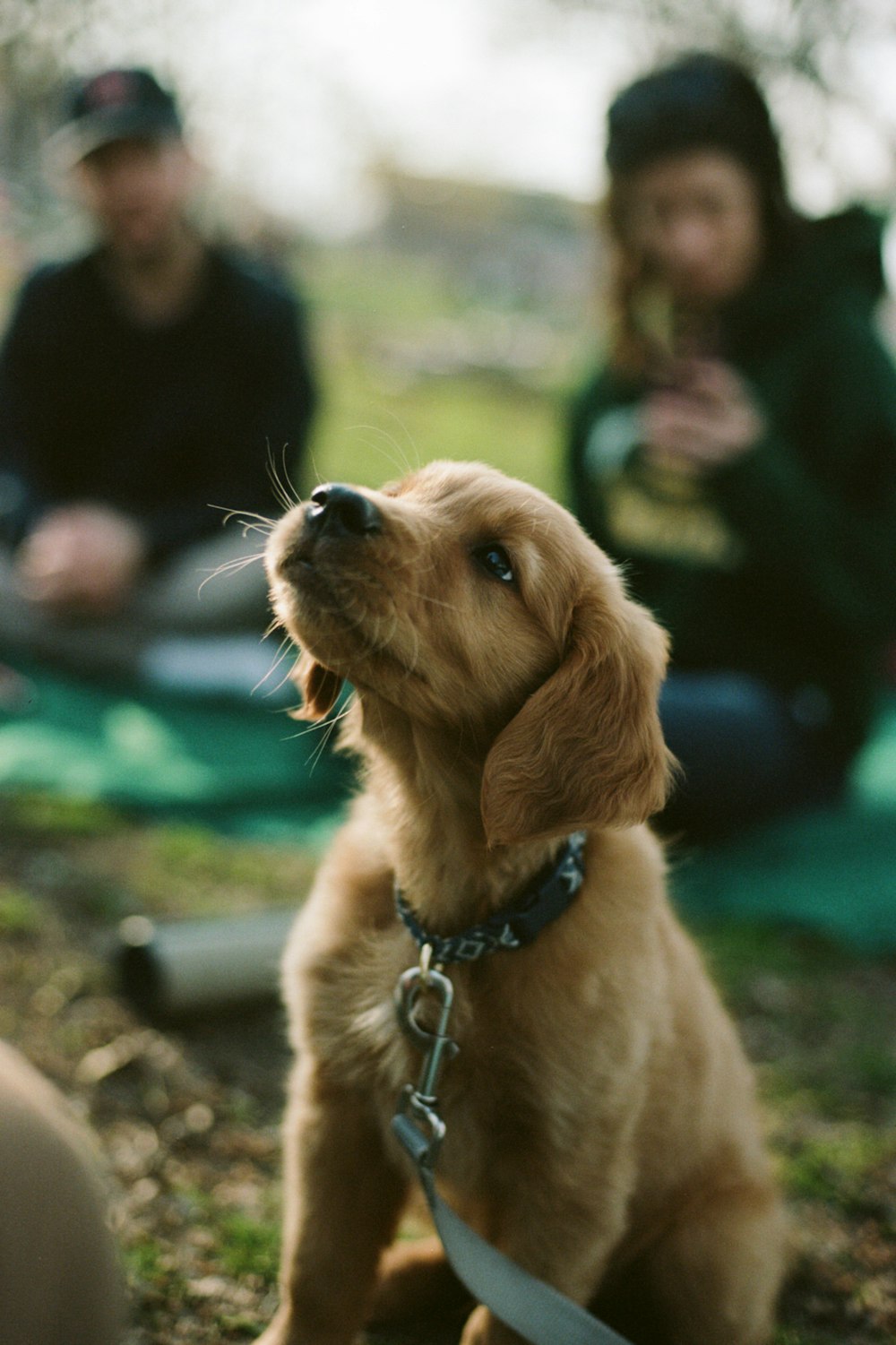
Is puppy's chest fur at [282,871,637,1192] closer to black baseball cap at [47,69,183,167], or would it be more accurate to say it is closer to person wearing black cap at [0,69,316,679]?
person wearing black cap at [0,69,316,679]

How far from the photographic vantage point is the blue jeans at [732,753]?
4207 mm

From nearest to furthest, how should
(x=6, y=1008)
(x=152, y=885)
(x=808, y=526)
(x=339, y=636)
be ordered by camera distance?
1. (x=339, y=636)
2. (x=6, y=1008)
3. (x=152, y=885)
4. (x=808, y=526)

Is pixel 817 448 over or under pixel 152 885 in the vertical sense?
over

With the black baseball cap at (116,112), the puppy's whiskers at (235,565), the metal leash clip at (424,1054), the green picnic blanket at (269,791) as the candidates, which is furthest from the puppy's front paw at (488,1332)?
the black baseball cap at (116,112)

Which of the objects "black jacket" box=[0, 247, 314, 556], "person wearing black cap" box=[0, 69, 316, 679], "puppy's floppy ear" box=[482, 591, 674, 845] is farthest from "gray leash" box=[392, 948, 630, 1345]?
Answer: "black jacket" box=[0, 247, 314, 556]

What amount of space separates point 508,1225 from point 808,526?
2.97 m

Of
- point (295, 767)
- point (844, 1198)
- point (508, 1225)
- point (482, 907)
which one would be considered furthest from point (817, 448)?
point (508, 1225)

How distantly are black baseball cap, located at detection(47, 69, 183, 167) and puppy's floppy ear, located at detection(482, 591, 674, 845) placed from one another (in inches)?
159

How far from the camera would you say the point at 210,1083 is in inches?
109

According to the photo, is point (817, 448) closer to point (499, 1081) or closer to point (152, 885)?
point (152, 885)

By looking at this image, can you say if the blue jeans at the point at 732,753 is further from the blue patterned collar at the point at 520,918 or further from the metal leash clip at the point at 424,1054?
the metal leash clip at the point at 424,1054

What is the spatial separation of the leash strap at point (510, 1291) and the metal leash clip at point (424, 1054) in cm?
2

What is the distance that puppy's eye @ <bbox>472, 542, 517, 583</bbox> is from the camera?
1.89 m

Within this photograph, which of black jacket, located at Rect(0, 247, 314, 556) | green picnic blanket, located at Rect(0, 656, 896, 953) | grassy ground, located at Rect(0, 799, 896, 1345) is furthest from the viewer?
black jacket, located at Rect(0, 247, 314, 556)
